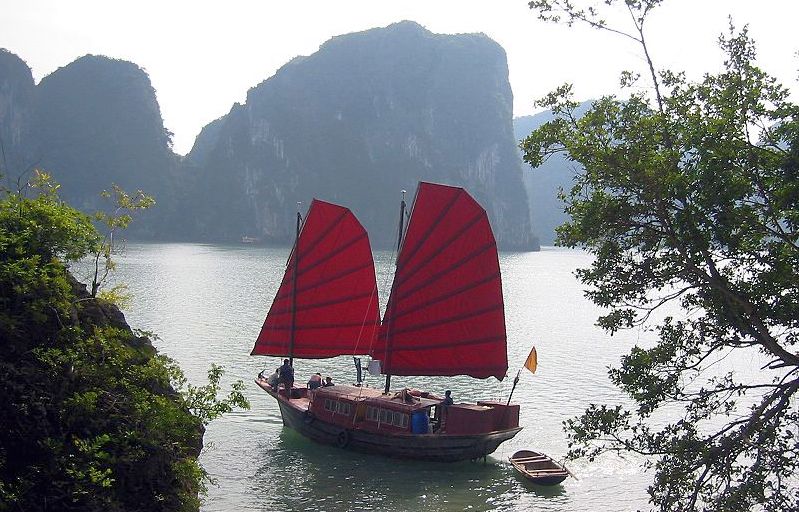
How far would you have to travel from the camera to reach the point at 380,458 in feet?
57.1

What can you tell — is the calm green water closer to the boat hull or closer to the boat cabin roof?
the boat hull

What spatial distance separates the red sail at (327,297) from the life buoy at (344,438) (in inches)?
144

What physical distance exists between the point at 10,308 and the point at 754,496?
874 cm

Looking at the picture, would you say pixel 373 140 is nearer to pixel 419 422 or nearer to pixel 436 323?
pixel 436 323

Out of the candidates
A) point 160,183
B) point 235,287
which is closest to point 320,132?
point 160,183

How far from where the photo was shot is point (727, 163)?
20.3 feet

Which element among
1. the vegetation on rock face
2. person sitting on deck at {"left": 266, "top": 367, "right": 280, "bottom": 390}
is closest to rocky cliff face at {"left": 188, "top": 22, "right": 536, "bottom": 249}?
person sitting on deck at {"left": 266, "top": 367, "right": 280, "bottom": 390}

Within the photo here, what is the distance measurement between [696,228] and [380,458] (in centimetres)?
1273

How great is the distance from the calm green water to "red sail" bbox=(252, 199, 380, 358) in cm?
251

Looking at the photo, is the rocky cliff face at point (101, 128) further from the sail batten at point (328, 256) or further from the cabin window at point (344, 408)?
the cabin window at point (344, 408)

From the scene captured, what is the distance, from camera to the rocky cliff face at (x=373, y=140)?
15538cm

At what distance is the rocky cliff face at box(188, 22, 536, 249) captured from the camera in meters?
155

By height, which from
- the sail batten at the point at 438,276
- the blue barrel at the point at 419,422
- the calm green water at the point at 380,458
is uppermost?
the sail batten at the point at 438,276

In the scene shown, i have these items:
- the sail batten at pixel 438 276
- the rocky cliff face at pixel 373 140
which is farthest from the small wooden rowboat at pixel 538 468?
the rocky cliff face at pixel 373 140
